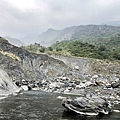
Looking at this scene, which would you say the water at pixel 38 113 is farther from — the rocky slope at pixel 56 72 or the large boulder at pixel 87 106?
the rocky slope at pixel 56 72

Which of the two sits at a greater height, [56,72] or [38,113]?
[56,72]

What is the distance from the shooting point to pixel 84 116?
39.1 metres

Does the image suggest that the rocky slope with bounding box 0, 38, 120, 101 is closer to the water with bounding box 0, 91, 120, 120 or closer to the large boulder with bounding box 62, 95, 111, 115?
the large boulder with bounding box 62, 95, 111, 115

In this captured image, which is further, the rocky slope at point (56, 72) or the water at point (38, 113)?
the rocky slope at point (56, 72)

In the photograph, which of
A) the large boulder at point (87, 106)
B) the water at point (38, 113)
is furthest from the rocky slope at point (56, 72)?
the water at point (38, 113)

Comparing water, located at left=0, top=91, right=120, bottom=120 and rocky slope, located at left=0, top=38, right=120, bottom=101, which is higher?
rocky slope, located at left=0, top=38, right=120, bottom=101

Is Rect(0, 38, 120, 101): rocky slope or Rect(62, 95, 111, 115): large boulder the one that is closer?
Rect(62, 95, 111, 115): large boulder

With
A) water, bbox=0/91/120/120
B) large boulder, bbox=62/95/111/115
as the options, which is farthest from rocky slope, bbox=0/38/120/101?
water, bbox=0/91/120/120

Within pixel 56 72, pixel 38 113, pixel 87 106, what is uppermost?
pixel 56 72

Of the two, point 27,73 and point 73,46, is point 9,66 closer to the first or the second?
point 27,73

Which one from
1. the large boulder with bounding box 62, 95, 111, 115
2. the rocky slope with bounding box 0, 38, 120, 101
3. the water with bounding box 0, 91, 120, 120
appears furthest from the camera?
the rocky slope with bounding box 0, 38, 120, 101

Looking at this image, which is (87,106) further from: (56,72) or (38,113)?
(56,72)

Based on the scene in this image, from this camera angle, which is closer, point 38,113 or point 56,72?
point 38,113

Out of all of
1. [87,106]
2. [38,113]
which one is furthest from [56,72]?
[38,113]
